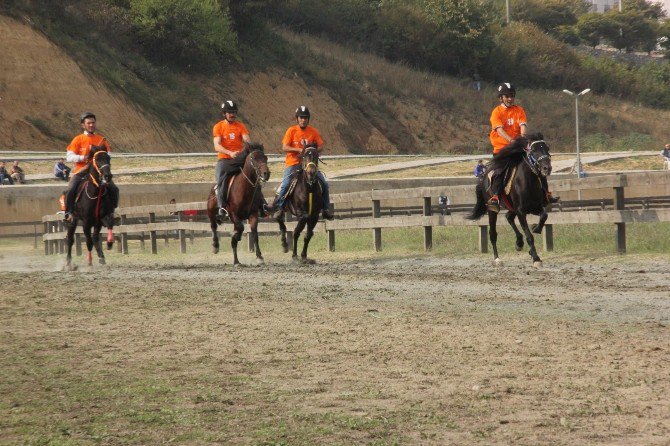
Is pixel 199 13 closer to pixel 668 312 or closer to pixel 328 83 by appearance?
pixel 328 83

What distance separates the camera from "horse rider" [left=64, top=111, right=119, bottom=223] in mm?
20844

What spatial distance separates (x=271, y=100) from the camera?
78.3m

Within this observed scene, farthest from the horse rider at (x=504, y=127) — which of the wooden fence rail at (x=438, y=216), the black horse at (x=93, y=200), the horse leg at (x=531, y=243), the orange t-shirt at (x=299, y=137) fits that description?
the black horse at (x=93, y=200)

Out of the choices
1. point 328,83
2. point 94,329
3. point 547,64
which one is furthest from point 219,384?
point 547,64

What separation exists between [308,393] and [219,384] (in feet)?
2.41

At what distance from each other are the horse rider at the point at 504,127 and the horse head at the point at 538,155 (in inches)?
19.6

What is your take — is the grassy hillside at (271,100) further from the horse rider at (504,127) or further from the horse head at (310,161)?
the horse rider at (504,127)

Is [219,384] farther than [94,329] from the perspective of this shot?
No

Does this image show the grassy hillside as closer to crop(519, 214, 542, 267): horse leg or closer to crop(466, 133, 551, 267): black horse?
crop(466, 133, 551, 267): black horse

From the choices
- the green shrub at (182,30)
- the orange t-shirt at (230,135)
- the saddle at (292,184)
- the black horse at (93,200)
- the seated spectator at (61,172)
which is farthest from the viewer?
Result: the green shrub at (182,30)

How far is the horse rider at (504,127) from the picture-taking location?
1798 cm

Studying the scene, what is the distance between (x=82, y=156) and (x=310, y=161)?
4280mm

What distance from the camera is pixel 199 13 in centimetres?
7569

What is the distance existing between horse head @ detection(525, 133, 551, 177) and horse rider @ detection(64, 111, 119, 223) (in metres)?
7.75
